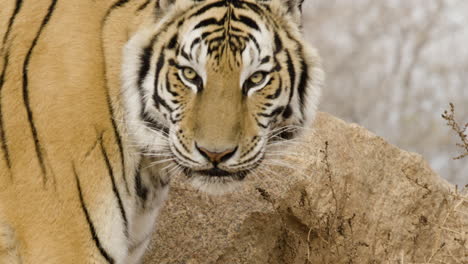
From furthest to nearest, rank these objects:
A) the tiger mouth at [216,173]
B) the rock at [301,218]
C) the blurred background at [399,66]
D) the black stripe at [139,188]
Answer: the blurred background at [399,66] < the rock at [301,218] < the black stripe at [139,188] < the tiger mouth at [216,173]

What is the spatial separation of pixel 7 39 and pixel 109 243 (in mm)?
806

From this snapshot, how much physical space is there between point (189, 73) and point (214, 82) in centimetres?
11

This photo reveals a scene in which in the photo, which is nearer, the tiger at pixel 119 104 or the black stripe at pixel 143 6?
the tiger at pixel 119 104

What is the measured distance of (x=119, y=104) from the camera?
3084 millimetres

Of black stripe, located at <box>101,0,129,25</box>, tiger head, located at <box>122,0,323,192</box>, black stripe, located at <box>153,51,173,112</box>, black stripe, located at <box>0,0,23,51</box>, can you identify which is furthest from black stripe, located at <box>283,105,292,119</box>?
black stripe, located at <box>0,0,23,51</box>

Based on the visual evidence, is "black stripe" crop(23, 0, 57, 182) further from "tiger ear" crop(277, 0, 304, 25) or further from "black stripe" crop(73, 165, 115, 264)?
"tiger ear" crop(277, 0, 304, 25)

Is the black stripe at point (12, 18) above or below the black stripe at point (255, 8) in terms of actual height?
below

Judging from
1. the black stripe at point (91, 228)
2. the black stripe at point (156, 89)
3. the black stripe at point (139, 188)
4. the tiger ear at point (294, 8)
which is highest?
the tiger ear at point (294, 8)

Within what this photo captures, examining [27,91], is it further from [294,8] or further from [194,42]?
[294,8]

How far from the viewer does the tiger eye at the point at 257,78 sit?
300cm

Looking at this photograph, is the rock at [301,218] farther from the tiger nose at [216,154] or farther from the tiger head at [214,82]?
the tiger nose at [216,154]

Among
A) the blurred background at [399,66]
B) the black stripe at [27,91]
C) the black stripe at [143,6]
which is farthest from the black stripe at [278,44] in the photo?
the blurred background at [399,66]

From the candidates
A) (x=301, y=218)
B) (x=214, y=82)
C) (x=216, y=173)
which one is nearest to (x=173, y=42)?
(x=214, y=82)

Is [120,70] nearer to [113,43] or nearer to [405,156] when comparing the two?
[113,43]
